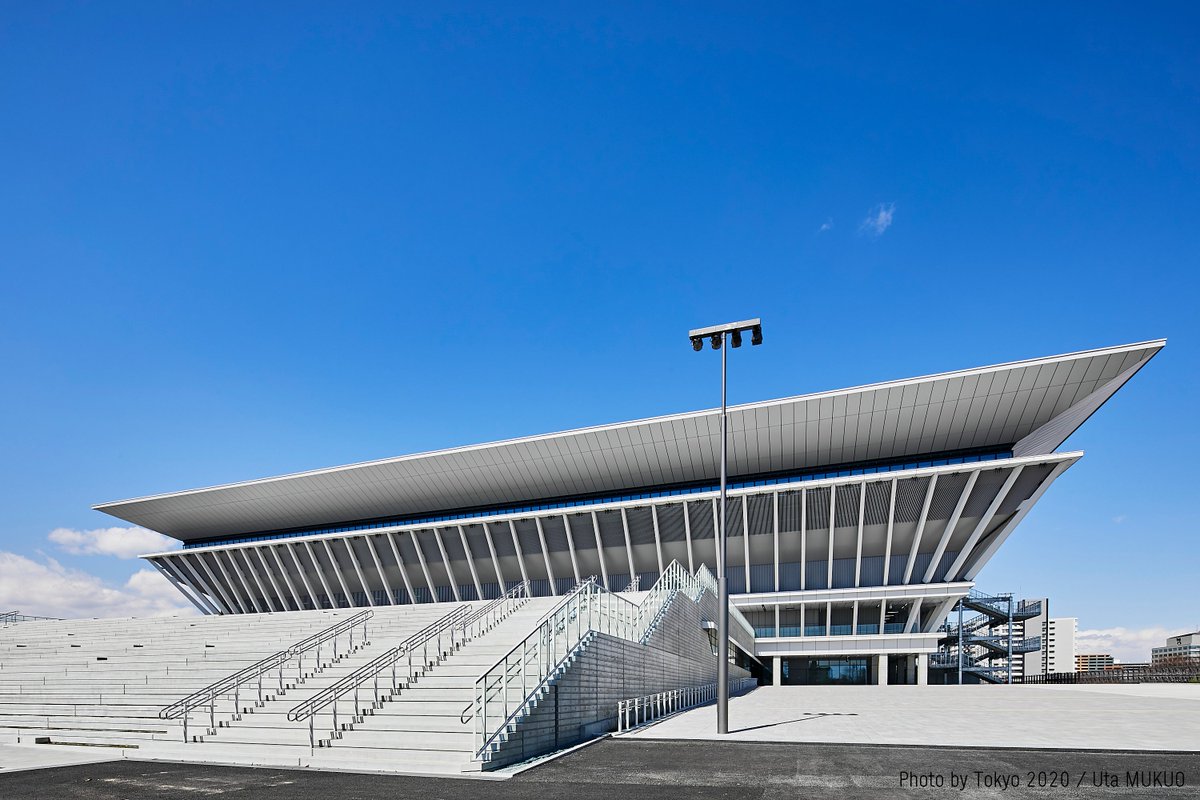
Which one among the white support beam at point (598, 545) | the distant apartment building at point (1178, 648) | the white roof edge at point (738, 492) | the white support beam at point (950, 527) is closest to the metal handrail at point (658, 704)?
the white roof edge at point (738, 492)

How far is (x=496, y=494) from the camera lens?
51.8 m

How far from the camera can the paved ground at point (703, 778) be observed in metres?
9.80

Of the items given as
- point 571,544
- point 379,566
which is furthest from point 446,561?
point 571,544

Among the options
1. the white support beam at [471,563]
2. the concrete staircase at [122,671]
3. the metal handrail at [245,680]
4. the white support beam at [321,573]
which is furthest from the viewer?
the white support beam at [321,573]

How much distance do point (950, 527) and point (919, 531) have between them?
1687mm

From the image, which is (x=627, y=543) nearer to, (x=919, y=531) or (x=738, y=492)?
(x=738, y=492)

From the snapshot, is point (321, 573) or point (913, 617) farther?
point (321, 573)

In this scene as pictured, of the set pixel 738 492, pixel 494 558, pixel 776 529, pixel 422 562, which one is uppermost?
pixel 738 492

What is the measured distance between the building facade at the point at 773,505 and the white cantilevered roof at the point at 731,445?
0.41 feet

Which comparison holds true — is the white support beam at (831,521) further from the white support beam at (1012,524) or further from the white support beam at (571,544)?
the white support beam at (571,544)

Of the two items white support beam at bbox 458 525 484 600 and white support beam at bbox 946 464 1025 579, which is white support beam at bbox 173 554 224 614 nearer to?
white support beam at bbox 458 525 484 600

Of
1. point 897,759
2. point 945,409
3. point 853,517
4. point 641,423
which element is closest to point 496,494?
point 641,423

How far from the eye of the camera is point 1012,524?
43312 mm

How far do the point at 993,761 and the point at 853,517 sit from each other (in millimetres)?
33356
